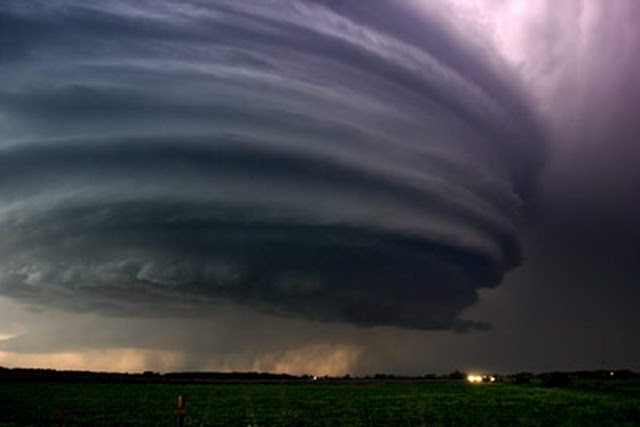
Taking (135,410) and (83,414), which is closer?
(83,414)

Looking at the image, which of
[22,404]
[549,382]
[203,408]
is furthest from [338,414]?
[549,382]

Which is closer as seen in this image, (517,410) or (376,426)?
(376,426)

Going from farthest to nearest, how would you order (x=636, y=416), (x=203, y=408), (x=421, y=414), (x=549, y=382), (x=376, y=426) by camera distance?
(x=549, y=382), (x=203, y=408), (x=421, y=414), (x=636, y=416), (x=376, y=426)

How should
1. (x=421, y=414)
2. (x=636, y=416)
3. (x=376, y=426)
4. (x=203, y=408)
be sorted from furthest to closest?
(x=203, y=408) < (x=421, y=414) < (x=636, y=416) < (x=376, y=426)

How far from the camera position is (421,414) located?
6519 centimetres

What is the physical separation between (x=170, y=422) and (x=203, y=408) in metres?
19.2

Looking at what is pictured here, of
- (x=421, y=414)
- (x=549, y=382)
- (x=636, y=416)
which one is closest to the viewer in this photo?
(x=636, y=416)

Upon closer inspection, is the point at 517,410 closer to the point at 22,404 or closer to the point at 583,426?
the point at 583,426

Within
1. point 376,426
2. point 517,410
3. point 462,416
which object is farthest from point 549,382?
point 376,426

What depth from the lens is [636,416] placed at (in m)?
60.9

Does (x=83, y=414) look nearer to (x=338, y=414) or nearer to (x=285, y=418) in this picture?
Answer: (x=285, y=418)

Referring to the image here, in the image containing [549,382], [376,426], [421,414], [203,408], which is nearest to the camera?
[376,426]

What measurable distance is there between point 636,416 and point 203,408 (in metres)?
48.4

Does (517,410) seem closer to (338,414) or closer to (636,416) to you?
(636,416)
